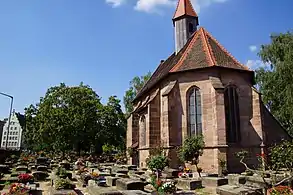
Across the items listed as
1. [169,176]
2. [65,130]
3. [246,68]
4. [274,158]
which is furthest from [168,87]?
[65,130]

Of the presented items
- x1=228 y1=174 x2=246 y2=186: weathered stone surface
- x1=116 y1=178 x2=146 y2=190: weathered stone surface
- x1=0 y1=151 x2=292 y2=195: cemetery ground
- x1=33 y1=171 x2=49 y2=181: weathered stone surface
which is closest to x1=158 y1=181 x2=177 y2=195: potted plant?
x1=0 y1=151 x2=292 y2=195: cemetery ground

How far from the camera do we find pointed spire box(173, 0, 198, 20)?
29347mm

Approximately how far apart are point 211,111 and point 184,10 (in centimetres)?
1436

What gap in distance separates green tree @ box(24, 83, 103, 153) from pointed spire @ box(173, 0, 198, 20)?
19.2 metres

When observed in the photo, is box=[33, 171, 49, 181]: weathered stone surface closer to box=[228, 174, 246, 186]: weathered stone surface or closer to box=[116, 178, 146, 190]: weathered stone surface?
box=[116, 178, 146, 190]: weathered stone surface

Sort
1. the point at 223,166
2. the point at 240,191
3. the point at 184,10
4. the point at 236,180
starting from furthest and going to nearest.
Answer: the point at 184,10 < the point at 223,166 < the point at 236,180 < the point at 240,191

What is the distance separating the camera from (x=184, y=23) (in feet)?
95.6

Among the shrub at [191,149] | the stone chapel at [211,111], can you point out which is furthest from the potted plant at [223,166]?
the shrub at [191,149]

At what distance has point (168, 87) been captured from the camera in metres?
21.4

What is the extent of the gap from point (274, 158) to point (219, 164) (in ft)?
23.9

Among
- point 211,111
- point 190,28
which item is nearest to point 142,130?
point 211,111

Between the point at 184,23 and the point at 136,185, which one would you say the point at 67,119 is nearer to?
the point at 184,23

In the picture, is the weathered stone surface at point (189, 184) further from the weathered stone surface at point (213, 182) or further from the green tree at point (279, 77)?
the green tree at point (279, 77)

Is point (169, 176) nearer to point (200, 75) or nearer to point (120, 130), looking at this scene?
point (200, 75)
